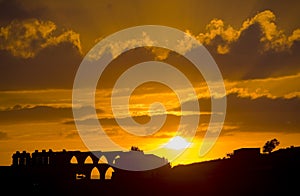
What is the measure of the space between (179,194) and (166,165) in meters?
15.5

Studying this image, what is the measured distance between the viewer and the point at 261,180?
55.3 meters

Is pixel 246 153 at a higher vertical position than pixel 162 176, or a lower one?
higher

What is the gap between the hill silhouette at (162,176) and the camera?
5528 centimetres

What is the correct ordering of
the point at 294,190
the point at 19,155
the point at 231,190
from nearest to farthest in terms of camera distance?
1. the point at 294,190
2. the point at 231,190
3. the point at 19,155

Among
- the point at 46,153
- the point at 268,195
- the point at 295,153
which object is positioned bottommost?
the point at 268,195

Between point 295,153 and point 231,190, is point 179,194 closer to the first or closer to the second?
point 231,190

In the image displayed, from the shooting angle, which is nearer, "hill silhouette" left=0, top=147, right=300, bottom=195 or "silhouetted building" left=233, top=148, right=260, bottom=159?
"hill silhouette" left=0, top=147, right=300, bottom=195

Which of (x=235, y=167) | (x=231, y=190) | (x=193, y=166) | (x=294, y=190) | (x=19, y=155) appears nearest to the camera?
(x=294, y=190)

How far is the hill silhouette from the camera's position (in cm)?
5528

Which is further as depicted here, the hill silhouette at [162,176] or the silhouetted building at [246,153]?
the silhouetted building at [246,153]

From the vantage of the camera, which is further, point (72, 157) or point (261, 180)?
point (72, 157)

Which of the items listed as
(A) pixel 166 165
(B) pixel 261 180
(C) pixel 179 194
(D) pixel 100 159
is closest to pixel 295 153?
(B) pixel 261 180

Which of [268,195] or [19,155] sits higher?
[19,155]

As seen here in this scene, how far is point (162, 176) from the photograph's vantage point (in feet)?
214
